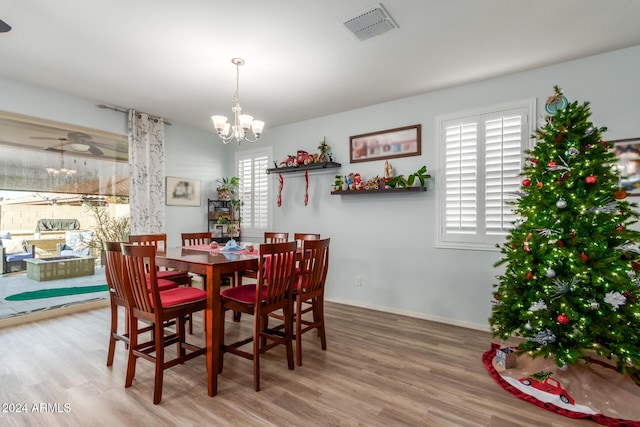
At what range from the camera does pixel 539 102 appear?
3141mm

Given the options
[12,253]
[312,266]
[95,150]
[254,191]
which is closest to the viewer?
[312,266]

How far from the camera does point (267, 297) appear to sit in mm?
2271

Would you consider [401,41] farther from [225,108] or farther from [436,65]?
[225,108]

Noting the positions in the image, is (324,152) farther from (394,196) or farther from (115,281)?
(115,281)

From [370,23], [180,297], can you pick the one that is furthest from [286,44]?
[180,297]

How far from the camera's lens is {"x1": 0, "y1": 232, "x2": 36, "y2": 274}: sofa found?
355 cm

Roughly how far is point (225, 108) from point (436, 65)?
8.91 feet

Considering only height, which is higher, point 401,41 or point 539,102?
point 401,41

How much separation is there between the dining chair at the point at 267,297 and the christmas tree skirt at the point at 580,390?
166 cm

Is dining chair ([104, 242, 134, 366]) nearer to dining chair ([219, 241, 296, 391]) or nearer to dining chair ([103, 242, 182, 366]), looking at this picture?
dining chair ([103, 242, 182, 366])

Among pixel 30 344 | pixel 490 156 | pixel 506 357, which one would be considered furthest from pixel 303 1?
pixel 30 344

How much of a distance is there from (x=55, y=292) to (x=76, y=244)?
2.13 ft

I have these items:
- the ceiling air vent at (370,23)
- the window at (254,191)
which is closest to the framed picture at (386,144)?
the ceiling air vent at (370,23)

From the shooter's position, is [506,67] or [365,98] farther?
[365,98]
